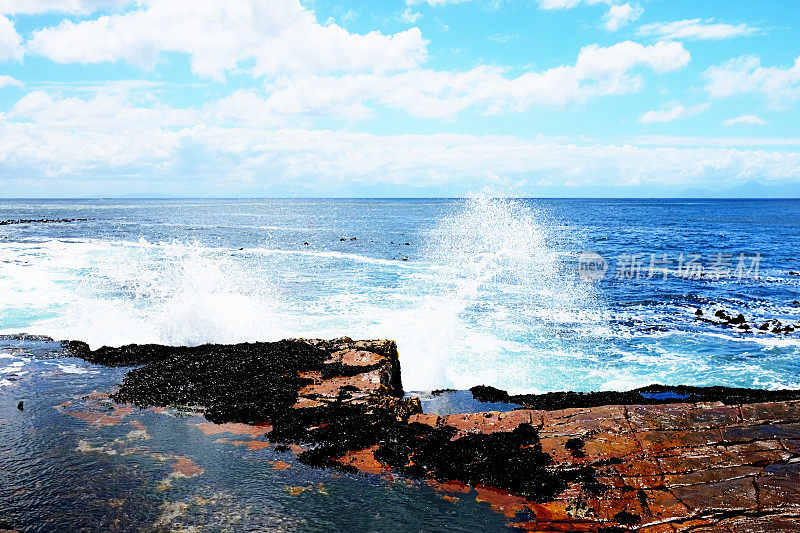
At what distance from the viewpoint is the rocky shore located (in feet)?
23.8

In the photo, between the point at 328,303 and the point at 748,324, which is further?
the point at 328,303

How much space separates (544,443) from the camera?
357 inches

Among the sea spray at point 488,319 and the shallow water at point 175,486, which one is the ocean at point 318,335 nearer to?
the shallow water at point 175,486

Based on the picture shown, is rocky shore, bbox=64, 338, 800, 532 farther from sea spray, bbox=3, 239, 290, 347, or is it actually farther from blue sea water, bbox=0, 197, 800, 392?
sea spray, bbox=3, 239, 290, 347

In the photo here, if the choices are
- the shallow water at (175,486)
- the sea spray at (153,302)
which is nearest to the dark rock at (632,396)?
the shallow water at (175,486)

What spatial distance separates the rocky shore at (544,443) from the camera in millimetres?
7254

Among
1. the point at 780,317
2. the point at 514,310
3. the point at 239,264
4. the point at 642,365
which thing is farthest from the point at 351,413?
the point at 239,264

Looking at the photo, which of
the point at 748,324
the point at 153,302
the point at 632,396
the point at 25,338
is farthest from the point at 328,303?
the point at 748,324

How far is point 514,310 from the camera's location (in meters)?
26.8

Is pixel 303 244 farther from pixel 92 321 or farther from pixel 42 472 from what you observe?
pixel 42 472

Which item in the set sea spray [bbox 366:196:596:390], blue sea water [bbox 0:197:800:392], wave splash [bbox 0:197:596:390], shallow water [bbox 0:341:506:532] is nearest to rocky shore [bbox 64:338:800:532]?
shallow water [bbox 0:341:506:532]

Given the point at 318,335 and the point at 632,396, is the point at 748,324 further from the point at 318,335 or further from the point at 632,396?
the point at 318,335

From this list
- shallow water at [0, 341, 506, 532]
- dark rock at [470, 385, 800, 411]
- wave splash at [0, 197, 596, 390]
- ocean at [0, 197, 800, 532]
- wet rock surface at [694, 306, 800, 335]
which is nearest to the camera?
shallow water at [0, 341, 506, 532]

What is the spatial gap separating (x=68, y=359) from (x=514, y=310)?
20.0 metres
